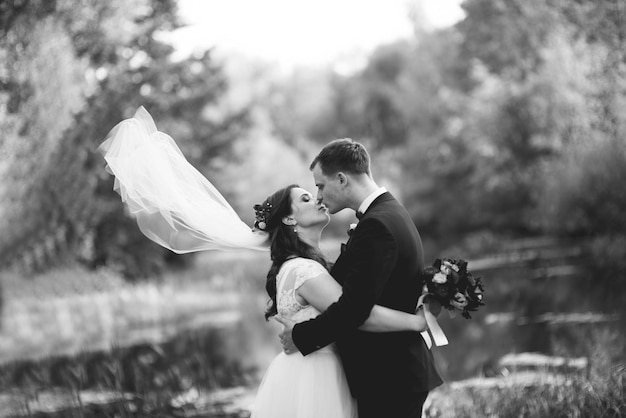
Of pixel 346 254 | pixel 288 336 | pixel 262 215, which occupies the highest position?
pixel 262 215

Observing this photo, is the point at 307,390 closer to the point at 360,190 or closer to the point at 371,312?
the point at 371,312

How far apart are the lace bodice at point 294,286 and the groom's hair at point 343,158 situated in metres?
0.53

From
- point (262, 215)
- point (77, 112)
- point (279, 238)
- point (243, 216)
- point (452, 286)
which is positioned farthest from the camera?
point (243, 216)

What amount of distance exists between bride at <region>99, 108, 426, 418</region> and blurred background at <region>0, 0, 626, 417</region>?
200 centimetres

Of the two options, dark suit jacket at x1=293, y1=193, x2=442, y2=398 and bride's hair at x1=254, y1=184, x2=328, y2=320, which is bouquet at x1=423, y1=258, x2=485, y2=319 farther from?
bride's hair at x1=254, y1=184, x2=328, y2=320

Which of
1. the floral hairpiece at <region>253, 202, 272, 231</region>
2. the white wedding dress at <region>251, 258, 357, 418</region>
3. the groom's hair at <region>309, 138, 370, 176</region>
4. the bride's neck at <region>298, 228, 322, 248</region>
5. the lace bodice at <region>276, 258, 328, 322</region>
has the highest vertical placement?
the groom's hair at <region>309, 138, 370, 176</region>

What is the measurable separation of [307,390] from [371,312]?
2.08 feet

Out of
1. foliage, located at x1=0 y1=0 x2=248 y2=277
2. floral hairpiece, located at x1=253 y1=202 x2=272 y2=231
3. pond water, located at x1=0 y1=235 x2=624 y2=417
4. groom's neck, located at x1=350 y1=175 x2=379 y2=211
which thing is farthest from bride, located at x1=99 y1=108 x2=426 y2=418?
foliage, located at x1=0 y1=0 x2=248 y2=277

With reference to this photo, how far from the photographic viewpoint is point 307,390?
3.68 m

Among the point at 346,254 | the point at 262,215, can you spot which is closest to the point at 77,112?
the point at 262,215

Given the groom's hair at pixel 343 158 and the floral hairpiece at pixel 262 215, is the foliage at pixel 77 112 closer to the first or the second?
the floral hairpiece at pixel 262 215

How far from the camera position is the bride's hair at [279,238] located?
12.9ft

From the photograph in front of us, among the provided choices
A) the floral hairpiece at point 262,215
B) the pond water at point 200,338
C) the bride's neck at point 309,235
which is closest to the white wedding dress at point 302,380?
the bride's neck at point 309,235

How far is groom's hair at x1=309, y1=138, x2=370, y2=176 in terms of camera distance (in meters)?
3.62
